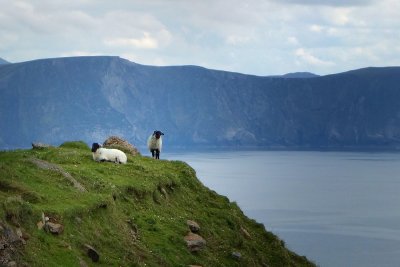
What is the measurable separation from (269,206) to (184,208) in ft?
384

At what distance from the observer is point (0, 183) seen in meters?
22.6

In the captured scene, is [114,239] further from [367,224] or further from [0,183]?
[367,224]

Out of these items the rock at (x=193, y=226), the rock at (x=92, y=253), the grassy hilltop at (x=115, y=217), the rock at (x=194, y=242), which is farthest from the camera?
the rock at (x=193, y=226)

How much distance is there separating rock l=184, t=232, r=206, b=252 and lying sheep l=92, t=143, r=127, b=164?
837 cm

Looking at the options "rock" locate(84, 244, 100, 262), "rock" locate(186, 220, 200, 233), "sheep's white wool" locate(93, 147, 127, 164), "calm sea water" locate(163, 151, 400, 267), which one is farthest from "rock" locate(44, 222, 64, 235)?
"calm sea water" locate(163, 151, 400, 267)

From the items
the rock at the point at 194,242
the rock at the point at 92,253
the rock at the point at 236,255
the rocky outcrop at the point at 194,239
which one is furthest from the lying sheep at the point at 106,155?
the rock at the point at 92,253

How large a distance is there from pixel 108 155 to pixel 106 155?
118mm

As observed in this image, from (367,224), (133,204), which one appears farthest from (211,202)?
(367,224)

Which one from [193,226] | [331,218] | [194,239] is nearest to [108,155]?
[193,226]

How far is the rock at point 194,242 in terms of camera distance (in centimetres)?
2771

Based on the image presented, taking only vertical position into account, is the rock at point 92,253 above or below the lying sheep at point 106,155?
below

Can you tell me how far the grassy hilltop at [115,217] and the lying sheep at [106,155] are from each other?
0.48 m

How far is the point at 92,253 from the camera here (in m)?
21.1

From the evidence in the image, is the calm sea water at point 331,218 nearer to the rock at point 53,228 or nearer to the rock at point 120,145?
the rock at point 120,145
